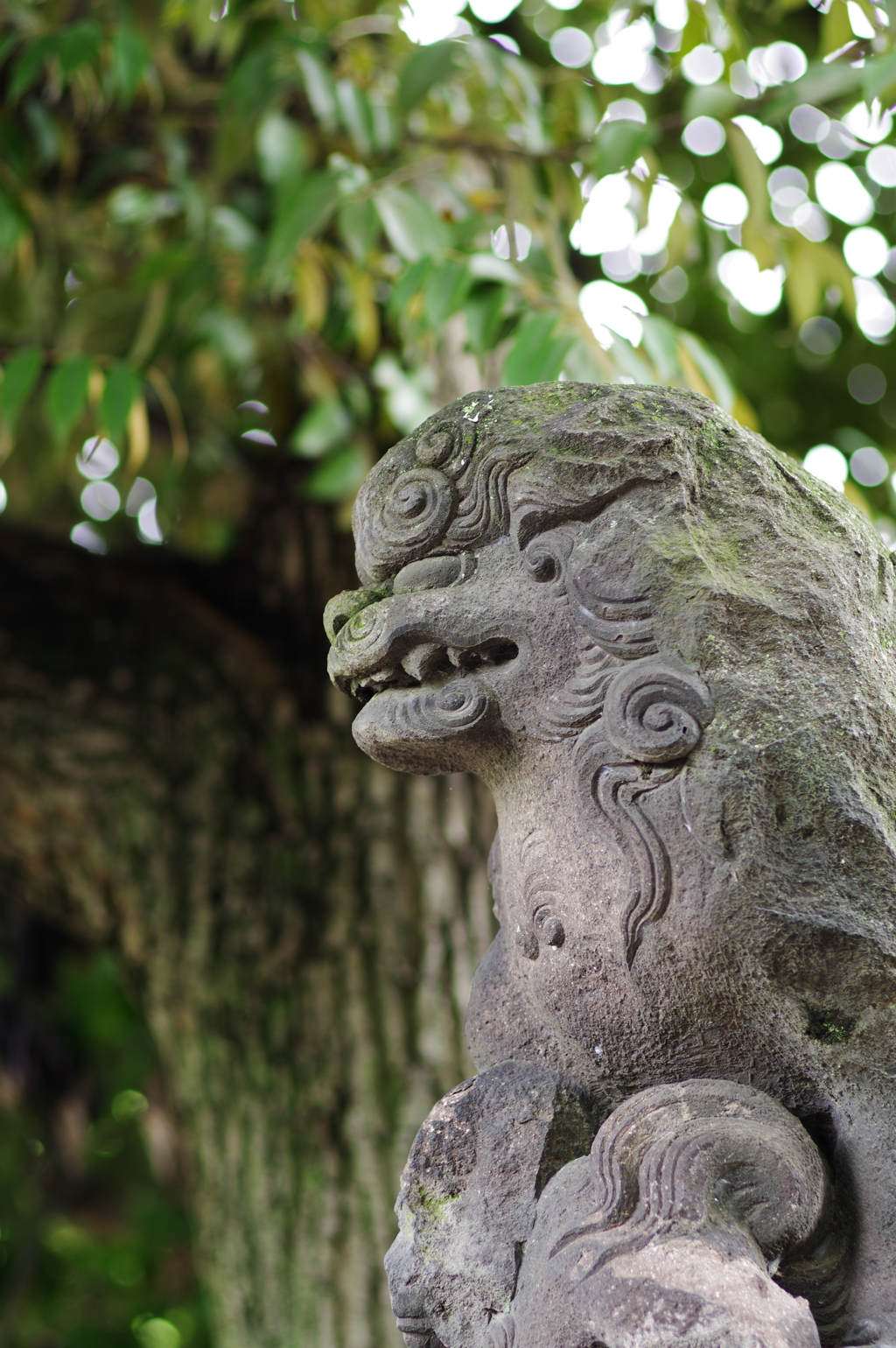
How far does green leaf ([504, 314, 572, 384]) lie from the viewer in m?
1.35

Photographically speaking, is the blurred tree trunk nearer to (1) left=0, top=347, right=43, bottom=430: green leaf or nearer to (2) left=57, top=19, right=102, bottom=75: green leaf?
(1) left=0, top=347, right=43, bottom=430: green leaf

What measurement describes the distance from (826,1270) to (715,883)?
0.89 ft

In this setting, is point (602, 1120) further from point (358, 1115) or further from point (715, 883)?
point (358, 1115)

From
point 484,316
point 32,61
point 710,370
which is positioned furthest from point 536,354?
point 32,61

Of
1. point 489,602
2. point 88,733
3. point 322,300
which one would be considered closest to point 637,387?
point 489,602

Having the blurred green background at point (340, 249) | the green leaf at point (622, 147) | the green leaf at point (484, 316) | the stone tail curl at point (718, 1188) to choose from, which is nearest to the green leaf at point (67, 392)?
the blurred green background at point (340, 249)

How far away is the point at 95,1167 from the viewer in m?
4.12

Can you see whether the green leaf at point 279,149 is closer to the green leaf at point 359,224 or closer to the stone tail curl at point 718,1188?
the green leaf at point 359,224

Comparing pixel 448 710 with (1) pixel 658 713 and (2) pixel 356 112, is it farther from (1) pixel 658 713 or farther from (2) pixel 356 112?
(2) pixel 356 112

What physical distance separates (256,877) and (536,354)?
3.80 feet

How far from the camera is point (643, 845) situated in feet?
2.80

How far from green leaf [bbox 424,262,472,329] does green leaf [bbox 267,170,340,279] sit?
0.21m

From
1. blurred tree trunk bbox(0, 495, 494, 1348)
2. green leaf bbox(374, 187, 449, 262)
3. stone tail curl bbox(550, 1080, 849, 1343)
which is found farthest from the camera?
blurred tree trunk bbox(0, 495, 494, 1348)

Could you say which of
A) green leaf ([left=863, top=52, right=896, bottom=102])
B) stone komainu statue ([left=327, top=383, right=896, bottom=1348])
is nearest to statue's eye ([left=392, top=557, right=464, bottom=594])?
stone komainu statue ([left=327, top=383, right=896, bottom=1348])
